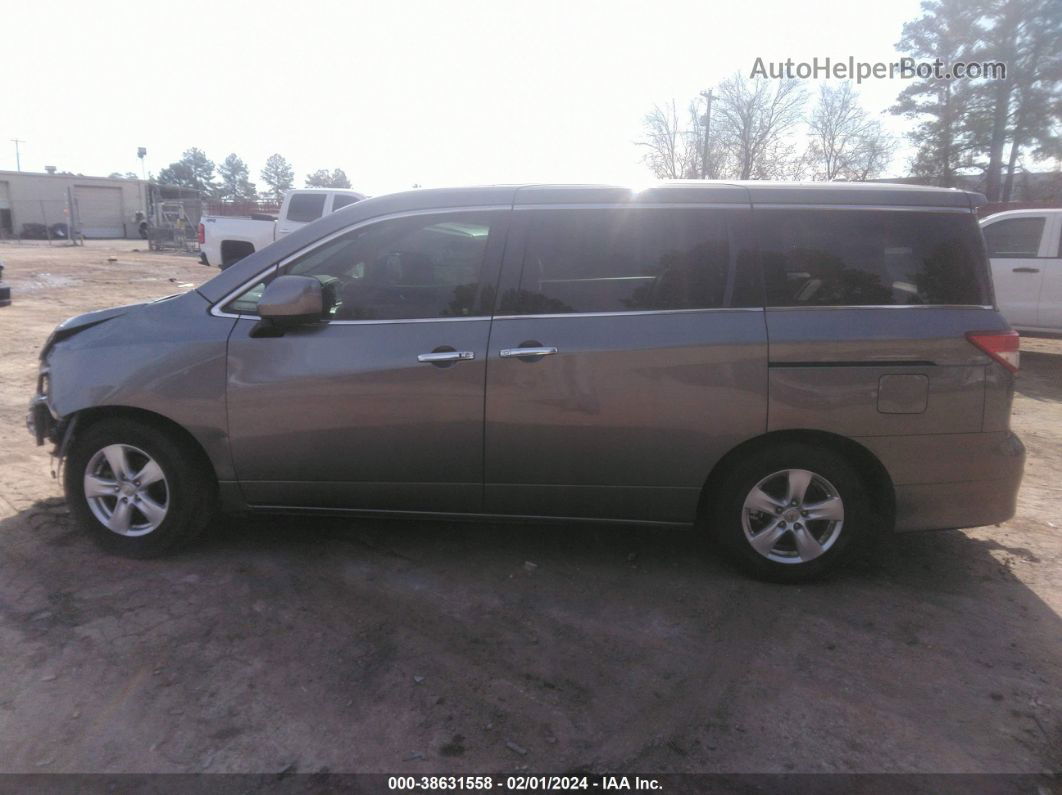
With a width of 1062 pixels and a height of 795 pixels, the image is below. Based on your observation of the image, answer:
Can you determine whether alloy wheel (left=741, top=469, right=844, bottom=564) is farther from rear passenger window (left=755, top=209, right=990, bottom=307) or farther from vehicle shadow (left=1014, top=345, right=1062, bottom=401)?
vehicle shadow (left=1014, top=345, right=1062, bottom=401)

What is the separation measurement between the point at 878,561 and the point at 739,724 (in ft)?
6.16

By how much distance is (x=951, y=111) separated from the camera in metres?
31.3

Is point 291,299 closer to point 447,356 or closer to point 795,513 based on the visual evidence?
point 447,356

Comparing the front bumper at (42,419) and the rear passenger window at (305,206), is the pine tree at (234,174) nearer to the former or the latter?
the rear passenger window at (305,206)

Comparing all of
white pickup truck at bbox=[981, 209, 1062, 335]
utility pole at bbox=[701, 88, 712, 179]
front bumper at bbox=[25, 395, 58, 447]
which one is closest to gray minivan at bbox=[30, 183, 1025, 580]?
front bumper at bbox=[25, 395, 58, 447]

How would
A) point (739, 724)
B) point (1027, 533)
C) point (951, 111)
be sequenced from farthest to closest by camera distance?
point (951, 111), point (1027, 533), point (739, 724)

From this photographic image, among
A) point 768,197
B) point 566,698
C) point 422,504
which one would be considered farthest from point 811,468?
point 422,504

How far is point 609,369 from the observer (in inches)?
154

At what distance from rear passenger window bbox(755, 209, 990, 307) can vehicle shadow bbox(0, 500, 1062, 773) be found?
1473mm

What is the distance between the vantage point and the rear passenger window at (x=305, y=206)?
16984mm

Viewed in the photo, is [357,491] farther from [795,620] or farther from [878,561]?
[878,561]

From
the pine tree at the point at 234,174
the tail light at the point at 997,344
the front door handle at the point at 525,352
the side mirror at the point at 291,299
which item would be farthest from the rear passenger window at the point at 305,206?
the pine tree at the point at 234,174

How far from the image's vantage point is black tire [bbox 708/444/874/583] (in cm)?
397

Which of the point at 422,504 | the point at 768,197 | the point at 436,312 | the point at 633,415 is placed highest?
the point at 768,197
